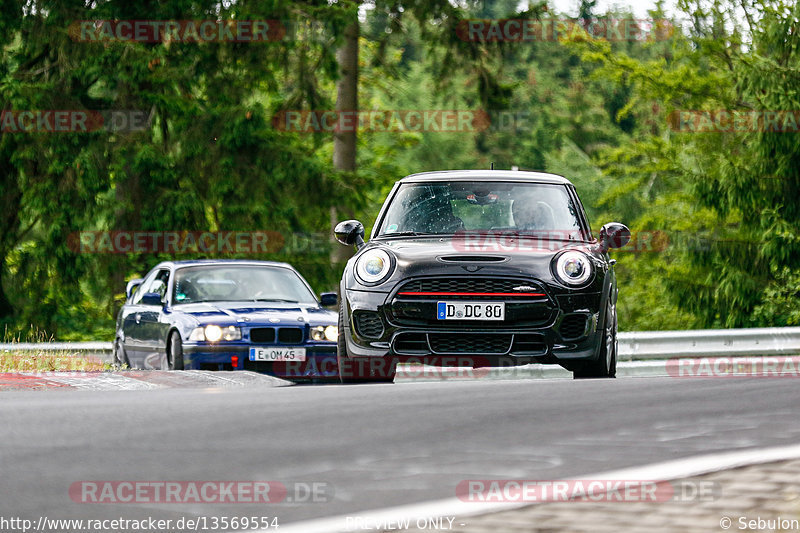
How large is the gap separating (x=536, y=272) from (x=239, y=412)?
3006mm

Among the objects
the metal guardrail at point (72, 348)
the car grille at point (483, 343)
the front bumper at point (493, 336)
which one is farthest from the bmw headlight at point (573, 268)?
the metal guardrail at point (72, 348)

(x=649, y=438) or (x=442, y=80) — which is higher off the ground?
(x=442, y=80)

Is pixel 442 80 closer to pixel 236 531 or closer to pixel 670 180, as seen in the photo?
pixel 670 180

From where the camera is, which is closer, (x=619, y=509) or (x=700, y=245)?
(x=619, y=509)

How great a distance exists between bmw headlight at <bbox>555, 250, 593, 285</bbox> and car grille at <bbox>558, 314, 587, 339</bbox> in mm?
265

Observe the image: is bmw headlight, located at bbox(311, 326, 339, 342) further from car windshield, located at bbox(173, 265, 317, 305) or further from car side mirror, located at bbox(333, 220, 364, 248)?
car side mirror, located at bbox(333, 220, 364, 248)

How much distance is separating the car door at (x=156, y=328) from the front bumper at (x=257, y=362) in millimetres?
870

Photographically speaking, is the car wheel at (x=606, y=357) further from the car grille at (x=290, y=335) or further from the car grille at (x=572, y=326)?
the car grille at (x=290, y=335)

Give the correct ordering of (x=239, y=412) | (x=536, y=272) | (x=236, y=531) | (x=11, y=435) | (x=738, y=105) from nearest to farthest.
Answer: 1. (x=236, y=531)
2. (x=11, y=435)
3. (x=239, y=412)
4. (x=536, y=272)
5. (x=738, y=105)

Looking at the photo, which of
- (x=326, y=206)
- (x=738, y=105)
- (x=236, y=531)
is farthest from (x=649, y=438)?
(x=738, y=105)

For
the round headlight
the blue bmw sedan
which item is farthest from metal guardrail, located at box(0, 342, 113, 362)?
the round headlight

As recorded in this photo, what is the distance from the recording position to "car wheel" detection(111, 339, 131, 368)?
653 inches

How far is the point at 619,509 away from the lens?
226 inches

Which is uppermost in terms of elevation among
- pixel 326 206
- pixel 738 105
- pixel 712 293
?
pixel 738 105
